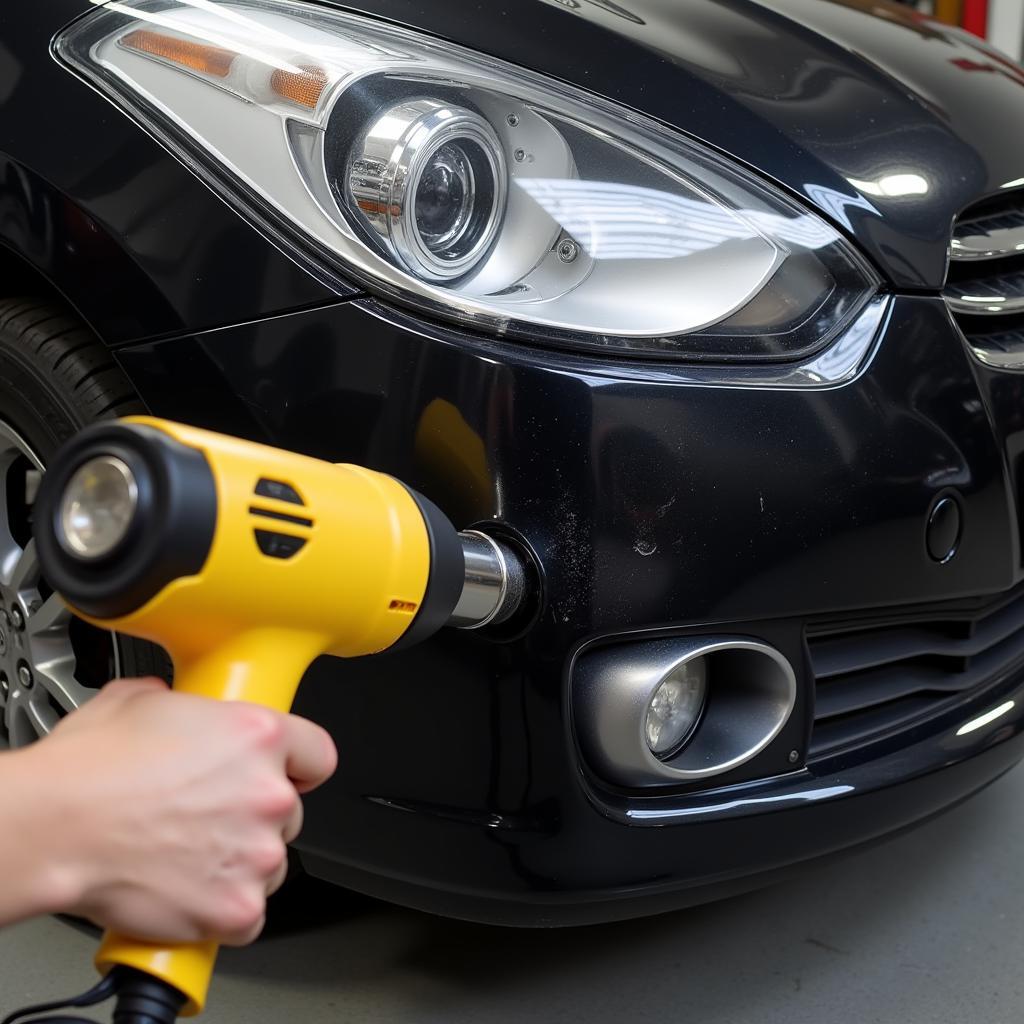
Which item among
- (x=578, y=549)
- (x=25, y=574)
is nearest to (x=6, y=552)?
(x=25, y=574)

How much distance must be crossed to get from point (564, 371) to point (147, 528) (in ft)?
1.52

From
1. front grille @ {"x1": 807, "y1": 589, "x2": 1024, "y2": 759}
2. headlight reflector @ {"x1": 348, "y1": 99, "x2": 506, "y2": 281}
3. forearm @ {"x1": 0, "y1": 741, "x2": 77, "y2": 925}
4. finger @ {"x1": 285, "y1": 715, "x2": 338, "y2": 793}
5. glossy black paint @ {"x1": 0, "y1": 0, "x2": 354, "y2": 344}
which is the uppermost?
headlight reflector @ {"x1": 348, "y1": 99, "x2": 506, "y2": 281}

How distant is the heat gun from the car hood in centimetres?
55

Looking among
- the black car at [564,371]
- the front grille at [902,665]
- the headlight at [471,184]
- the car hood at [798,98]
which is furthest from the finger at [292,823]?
the car hood at [798,98]

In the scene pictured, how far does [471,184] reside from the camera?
109cm

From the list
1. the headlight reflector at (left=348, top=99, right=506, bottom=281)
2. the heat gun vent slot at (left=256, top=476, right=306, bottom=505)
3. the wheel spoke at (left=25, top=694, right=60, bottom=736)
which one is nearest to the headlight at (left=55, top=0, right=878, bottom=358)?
the headlight reflector at (left=348, top=99, right=506, bottom=281)

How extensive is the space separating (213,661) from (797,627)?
579mm

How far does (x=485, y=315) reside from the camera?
3.36ft

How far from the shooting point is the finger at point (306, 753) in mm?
677

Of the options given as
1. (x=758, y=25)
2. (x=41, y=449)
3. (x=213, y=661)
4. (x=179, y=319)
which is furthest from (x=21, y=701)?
(x=758, y=25)

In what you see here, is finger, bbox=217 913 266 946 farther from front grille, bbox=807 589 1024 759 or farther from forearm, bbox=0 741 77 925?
front grille, bbox=807 589 1024 759

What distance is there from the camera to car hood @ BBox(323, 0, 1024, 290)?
3.78ft

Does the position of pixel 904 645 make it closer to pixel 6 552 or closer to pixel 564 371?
pixel 564 371

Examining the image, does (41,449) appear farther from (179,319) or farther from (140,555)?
(140,555)
